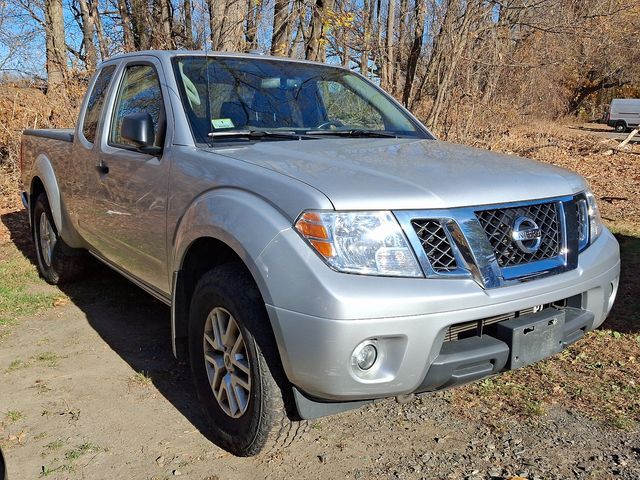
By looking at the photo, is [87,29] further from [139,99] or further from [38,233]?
[139,99]

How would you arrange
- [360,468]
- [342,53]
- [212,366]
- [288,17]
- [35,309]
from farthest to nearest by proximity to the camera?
[342,53] < [288,17] < [35,309] < [212,366] < [360,468]

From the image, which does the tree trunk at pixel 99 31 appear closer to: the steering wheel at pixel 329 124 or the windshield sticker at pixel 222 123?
the steering wheel at pixel 329 124

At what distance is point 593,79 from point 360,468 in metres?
48.3

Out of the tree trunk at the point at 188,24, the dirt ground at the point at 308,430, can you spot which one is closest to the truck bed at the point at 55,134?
the dirt ground at the point at 308,430

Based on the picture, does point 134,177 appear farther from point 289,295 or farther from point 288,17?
point 288,17

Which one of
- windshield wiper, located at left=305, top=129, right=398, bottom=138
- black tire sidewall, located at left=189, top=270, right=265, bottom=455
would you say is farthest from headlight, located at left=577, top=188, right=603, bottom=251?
black tire sidewall, located at left=189, top=270, right=265, bottom=455

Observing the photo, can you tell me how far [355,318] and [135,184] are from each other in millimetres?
1988

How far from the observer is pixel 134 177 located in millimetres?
3756

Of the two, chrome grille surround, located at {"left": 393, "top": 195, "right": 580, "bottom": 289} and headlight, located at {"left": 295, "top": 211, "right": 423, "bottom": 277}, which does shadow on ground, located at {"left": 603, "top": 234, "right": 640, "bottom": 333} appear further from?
headlight, located at {"left": 295, "top": 211, "right": 423, "bottom": 277}

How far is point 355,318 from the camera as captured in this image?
7.57ft

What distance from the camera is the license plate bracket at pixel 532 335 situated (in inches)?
103

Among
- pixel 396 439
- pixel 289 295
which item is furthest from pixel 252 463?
pixel 289 295

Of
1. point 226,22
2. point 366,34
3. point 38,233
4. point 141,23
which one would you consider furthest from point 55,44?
point 38,233

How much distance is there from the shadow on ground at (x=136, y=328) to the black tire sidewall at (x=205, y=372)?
24 cm
